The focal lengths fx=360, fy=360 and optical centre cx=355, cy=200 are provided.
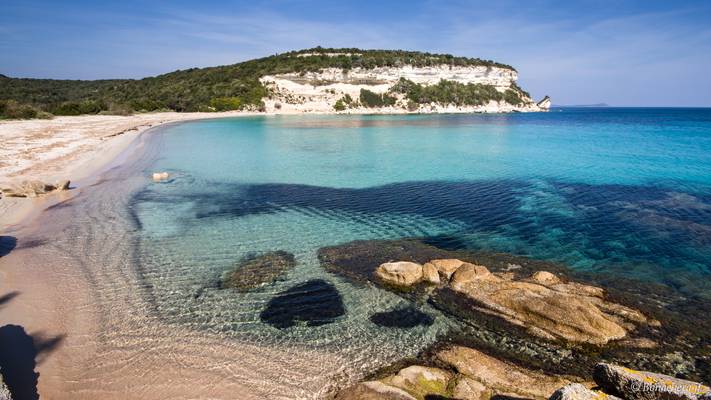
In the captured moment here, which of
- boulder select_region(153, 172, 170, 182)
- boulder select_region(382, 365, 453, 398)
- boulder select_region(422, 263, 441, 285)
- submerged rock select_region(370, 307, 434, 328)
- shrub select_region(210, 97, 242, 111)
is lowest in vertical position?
submerged rock select_region(370, 307, 434, 328)

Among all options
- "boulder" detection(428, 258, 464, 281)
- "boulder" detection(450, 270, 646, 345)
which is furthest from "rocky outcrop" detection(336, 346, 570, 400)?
"boulder" detection(428, 258, 464, 281)

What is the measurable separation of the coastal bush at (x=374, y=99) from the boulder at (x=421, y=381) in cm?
11637

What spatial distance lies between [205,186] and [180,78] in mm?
120140

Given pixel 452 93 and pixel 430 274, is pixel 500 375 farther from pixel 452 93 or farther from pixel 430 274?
pixel 452 93

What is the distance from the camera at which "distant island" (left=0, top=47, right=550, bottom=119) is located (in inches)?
4006

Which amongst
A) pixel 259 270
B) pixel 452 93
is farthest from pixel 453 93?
pixel 259 270

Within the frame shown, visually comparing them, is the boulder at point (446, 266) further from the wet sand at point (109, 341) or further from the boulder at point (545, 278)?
the wet sand at point (109, 341)

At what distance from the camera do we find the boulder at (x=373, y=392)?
→ 5652 mm

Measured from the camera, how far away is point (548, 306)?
8133 mm

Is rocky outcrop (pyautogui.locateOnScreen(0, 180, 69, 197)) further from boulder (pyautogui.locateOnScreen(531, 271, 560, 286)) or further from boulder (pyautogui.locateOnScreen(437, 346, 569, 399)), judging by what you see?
boulder (pyautogui.locateOnScreen(531, 271, 560, 286))

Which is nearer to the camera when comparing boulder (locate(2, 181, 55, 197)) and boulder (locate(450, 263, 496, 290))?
boulder (locate(450, 263, 496, 290))

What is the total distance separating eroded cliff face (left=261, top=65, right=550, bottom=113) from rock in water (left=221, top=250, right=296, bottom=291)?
99.1 meters

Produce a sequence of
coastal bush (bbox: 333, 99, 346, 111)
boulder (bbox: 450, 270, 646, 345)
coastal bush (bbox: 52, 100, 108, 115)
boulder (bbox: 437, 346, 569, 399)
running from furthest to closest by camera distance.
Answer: coastal bush (bbox: 333, 99, 346, 111) < coastal bush (bbox: 52, 100, 108, 115) < boulder (bbox: 450, 270, 646, 345) < boulder (bbox: 437, 346, 569, 399)

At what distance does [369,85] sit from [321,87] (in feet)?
57.2
